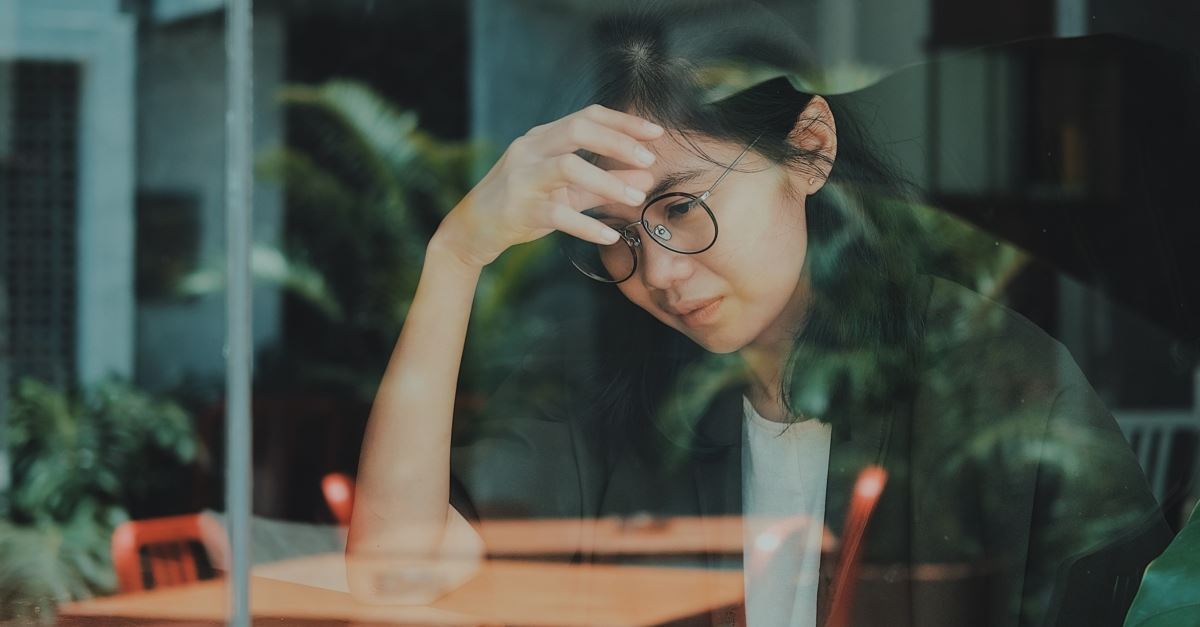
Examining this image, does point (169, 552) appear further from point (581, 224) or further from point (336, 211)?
point (336, 211)

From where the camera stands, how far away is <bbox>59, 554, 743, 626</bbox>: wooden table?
4.91 ft

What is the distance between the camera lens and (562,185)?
1.39 m

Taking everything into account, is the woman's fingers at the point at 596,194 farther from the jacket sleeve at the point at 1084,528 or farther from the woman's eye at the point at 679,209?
the jacket sleeve at the point at 1084,528

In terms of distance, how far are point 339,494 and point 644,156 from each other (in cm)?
80

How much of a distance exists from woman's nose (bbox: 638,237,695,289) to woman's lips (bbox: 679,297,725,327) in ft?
0.20

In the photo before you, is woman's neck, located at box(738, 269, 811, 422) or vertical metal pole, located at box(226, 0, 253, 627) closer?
vertical metal pole, located at box(226, 0, 253, 627)

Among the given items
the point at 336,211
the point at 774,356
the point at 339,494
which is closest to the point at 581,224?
the point at 774,356

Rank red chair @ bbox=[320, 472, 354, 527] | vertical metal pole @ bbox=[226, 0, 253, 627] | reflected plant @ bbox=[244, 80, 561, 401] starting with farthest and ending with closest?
reflected plant @ bbox=[244, 80, 561, 401] < red chair @ bbox=[320, 472, 354, 527] < vertical metal pole @ bbox=[226, 0, 253, 627]

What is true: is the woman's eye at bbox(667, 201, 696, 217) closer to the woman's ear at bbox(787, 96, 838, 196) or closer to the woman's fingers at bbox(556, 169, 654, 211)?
the woman's fingers at bbox(556, 169, 654, 211)

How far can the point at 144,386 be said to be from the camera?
4.30m

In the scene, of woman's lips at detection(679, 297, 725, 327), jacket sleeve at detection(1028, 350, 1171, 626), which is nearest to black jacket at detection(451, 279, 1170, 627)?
jacket sleeve at detection(1028, 350, 1171, 626)

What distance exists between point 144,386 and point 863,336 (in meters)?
3.34

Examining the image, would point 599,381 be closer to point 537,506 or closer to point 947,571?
point 537,506

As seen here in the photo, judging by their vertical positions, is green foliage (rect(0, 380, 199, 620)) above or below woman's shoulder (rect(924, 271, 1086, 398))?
below
